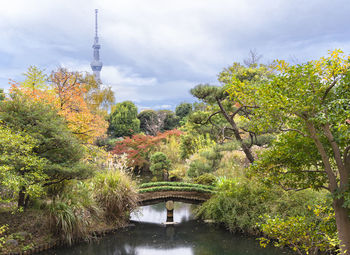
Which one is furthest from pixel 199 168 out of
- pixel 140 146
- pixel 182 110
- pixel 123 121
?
pixel 182 110

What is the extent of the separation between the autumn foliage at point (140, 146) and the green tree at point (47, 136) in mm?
9596

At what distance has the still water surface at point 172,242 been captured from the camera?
625 centimetres

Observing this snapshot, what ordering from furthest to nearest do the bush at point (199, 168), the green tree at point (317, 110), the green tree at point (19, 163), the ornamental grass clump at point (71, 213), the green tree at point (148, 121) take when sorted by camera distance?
the green tree at point (148, 121) < the bush at point (199, 168) < the ornamental grass clump at point (71, 213) < the green tree at point (19, 163) < the green tree at point (317, 110)

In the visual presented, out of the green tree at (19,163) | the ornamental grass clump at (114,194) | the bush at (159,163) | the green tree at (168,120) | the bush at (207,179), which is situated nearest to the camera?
the green tree at (19,163)

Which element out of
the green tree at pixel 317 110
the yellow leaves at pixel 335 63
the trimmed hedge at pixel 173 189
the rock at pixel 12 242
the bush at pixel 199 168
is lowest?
the rock at pixel 12 242

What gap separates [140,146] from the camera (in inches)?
625

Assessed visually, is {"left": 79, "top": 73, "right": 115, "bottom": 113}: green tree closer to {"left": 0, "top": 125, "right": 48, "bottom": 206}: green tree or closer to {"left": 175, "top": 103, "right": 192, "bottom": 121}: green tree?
{"left": 175, "top": 103, "right": 192, "bottom": 121}: green tree

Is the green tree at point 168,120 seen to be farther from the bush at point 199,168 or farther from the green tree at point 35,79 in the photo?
the green tree at point 35,79

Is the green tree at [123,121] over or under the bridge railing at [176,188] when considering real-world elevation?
over

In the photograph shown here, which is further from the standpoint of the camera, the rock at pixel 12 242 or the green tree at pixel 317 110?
the rock at pixel 12 242

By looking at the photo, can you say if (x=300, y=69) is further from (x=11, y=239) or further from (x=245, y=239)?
(x=11, y=239)

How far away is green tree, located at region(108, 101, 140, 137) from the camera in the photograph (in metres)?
23.9

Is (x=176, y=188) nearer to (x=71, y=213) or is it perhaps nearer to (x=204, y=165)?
(x=204, y=165)

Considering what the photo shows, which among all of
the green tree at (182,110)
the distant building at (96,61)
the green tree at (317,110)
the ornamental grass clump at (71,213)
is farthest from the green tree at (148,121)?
the distant building at (96,61)
